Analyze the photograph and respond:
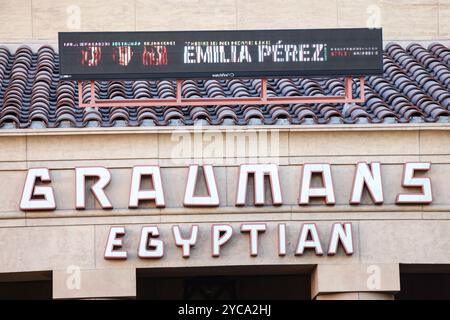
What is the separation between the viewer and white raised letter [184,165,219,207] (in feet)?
64.2

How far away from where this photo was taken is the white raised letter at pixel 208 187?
19.6 metres

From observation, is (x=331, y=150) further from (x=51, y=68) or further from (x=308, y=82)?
(x=51, y=68)

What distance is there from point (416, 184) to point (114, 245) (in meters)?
4.57

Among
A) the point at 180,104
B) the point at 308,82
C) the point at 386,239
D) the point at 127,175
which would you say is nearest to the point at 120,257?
the point at 127,175

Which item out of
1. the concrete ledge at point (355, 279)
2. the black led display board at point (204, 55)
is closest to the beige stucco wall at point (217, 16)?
the black led display board at point (204, 55)

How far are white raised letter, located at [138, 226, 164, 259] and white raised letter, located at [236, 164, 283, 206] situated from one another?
135 centimetres

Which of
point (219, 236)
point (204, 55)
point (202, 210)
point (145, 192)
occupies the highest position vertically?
point (204, 55)

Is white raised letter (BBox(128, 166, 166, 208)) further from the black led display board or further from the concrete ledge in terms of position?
the concrete ledge

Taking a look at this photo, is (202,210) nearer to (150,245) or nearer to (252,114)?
(150,245)

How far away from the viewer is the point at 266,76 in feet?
67.3

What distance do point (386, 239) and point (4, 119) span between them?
6.00m

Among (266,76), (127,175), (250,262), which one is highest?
(266,76)

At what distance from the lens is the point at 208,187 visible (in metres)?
19.6

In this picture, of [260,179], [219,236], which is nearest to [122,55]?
[260,179]
